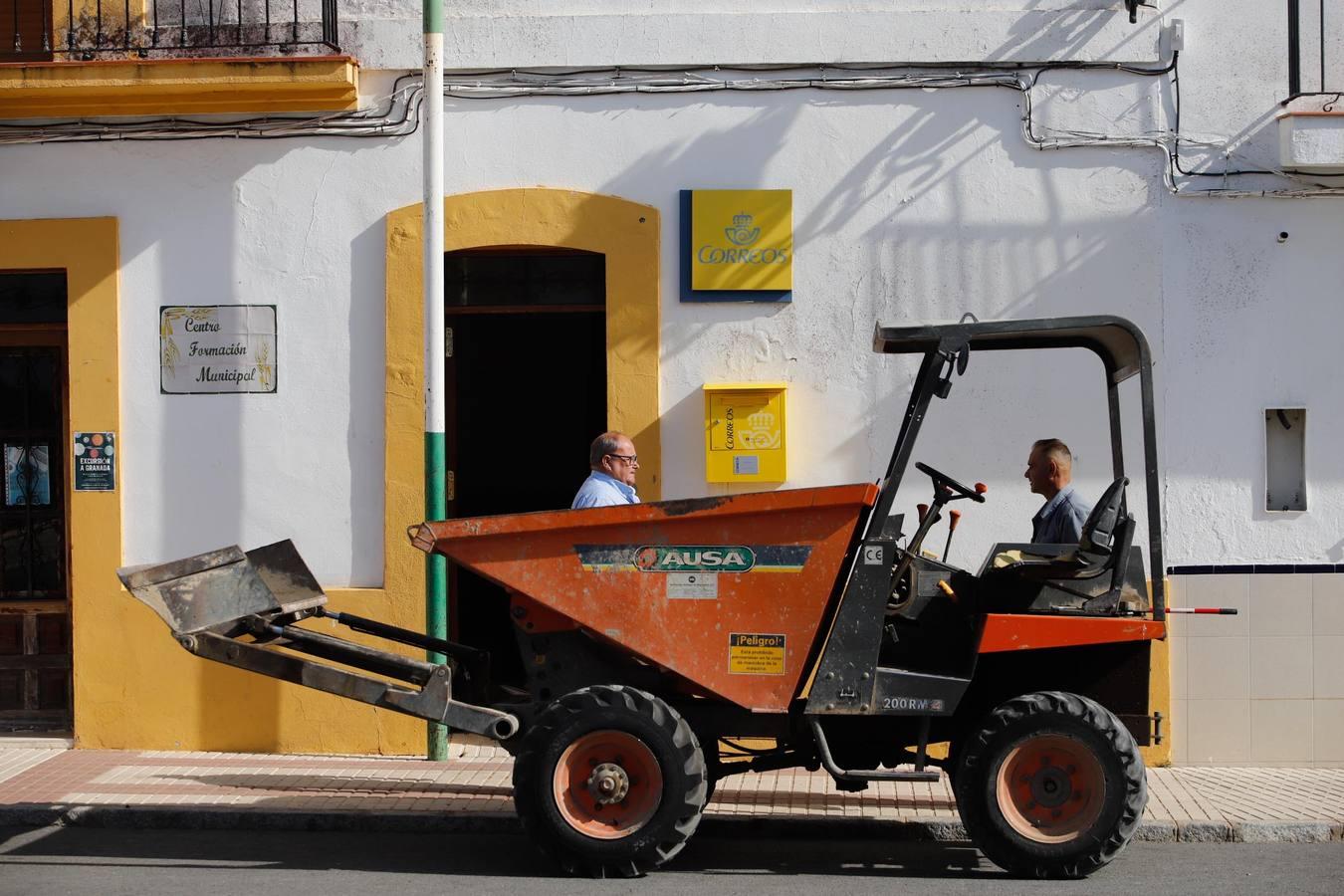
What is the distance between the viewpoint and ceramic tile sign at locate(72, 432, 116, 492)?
923 cm

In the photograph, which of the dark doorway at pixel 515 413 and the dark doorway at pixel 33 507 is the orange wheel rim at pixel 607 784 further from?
the dark doorway at pixel 33 507

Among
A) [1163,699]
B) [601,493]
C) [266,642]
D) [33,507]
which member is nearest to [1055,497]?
[1163,699]

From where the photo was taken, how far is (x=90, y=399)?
925 centimetres

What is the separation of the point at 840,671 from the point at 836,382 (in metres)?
2.89

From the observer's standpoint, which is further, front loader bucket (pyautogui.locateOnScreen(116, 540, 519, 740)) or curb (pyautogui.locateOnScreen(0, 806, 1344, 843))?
curb (pyautogui.locateOnScreen(0, 806, 1344, 843))

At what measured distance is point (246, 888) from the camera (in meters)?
6.32

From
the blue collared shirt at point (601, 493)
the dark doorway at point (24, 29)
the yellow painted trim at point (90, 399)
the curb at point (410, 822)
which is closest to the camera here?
the curb at point (410, 822)

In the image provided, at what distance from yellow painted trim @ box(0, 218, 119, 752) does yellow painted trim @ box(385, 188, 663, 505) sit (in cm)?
171

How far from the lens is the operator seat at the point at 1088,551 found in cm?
637

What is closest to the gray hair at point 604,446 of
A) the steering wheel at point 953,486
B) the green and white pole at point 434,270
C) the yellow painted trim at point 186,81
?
the green and white pole at point 434,270

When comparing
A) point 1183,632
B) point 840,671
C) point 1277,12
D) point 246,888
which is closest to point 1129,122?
point 1277,12

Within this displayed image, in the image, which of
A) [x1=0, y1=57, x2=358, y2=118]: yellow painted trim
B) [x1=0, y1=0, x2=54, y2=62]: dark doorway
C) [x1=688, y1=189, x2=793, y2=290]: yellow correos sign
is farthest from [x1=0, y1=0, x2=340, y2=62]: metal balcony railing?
[x1=688, y1=189, x2=793, y2=290]: yellow correos sign

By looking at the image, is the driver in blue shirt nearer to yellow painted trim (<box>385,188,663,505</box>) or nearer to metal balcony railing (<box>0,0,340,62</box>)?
yellow painted trim (<box>385,188,663,505</box>)

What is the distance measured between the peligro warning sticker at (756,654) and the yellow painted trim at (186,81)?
14.6 feet
